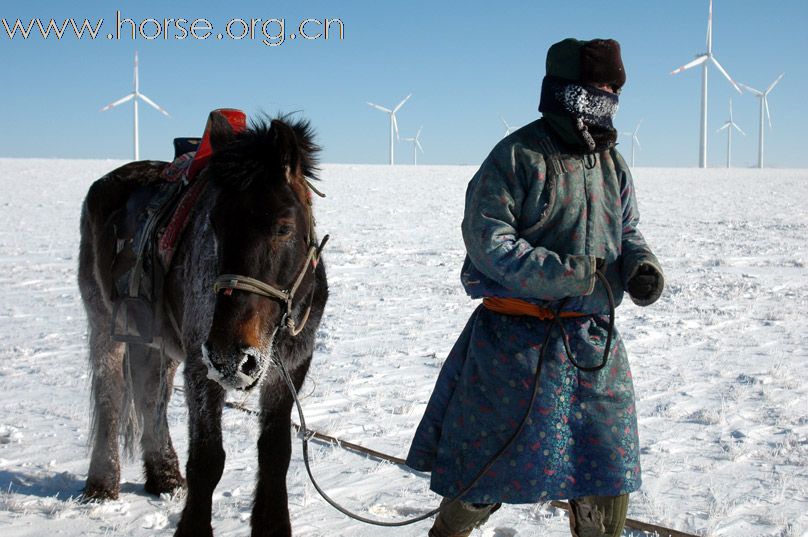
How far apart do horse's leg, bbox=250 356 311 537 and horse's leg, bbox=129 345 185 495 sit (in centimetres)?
61

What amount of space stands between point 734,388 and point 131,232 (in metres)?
4.62

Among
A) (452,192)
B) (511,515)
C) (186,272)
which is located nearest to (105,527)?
(186,272)

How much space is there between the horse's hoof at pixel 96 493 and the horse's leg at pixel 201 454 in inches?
39.1

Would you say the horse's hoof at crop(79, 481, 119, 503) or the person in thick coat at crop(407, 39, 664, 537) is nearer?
the person in thick coat at crop(407, 39, 664, 537)

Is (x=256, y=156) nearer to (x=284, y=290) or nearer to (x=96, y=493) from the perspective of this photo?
(x=284, y=290)

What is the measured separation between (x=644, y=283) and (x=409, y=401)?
131 inches

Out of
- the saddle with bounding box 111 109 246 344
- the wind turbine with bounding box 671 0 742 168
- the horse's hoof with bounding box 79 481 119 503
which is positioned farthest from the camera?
the wind turbine with bounding box 671 0 742 168

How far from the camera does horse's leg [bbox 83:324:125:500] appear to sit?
12.7 feet

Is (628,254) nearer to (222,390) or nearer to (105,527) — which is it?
(222,390)

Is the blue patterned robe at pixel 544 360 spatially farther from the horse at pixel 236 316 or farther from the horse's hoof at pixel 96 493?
the horse's hoof at pixel 96 493

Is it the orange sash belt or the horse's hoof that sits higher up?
the orange sash belt

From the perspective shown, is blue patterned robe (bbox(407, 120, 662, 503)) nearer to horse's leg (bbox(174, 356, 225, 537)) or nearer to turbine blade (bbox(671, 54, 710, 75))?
horse's leg (bbox(174, 356, 225, 537))

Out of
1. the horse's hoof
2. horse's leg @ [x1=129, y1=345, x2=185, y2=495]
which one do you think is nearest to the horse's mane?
horse's leg @ [x1=129, y1=345, x2=185, y2=495]

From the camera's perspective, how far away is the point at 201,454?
308 centimetres
